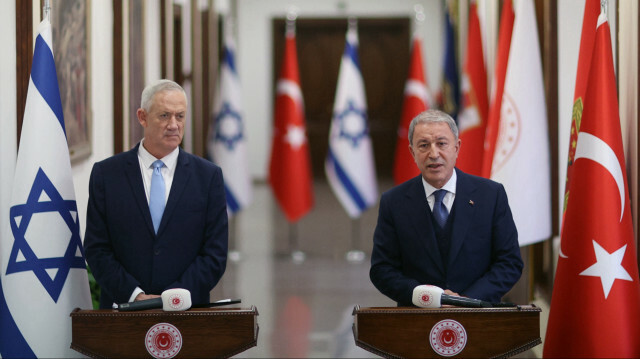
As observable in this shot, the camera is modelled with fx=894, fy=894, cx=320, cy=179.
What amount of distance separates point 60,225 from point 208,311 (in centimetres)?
104

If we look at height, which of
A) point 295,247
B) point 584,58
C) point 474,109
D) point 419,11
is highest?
point 419,11

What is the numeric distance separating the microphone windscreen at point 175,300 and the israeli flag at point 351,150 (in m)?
6.78

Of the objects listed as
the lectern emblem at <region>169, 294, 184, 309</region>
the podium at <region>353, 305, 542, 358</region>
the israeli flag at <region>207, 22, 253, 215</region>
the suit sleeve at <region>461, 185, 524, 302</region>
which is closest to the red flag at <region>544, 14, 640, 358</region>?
the suit sleeve at <region>461, 185, 524, 302</region>

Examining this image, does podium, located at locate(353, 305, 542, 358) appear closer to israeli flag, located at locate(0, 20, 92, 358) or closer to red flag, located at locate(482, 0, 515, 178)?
israeli flag, located at locate(0, 20, 92, 358)

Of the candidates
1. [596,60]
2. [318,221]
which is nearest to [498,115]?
[596,60]

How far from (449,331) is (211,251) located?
0.98 m

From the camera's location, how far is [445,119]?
123 inches

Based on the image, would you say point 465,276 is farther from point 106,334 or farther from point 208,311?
point 106,334

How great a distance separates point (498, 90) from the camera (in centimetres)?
584

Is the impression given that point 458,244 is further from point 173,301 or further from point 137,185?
point 137,185

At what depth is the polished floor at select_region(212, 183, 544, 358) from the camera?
573cm

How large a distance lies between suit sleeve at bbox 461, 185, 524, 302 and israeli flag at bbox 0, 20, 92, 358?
5.34 feet

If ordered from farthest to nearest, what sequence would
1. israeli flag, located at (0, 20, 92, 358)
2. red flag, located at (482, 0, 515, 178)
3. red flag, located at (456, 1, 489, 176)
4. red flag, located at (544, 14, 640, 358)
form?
red flag, located at (456, 1, 489, 176), red flag, located at (482, 0, 515, 178), red flag, located at (544, 14, 640, 358), israeli flag, located at (0, 20, 92, 358)

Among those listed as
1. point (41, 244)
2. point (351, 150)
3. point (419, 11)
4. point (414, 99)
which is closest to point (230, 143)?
point (351, 150)
